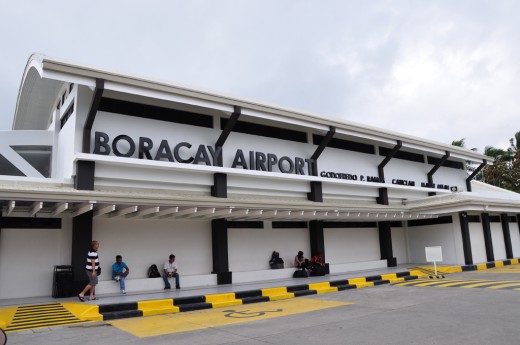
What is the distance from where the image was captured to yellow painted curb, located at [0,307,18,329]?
829 centimetres

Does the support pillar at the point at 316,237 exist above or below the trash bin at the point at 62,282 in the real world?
above

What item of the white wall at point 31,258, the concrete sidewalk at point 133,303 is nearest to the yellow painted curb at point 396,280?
the concrete sidewalk at point 133,303

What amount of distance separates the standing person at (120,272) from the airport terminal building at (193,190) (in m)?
0.30

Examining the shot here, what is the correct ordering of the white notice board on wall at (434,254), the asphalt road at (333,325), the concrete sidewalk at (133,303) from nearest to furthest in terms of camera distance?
1. the asphalt road at (333,325)
2. the concrete sidewalk at (133,303)
3. the white notice board on wall at (434,254)

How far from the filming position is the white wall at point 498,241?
22.2 meters

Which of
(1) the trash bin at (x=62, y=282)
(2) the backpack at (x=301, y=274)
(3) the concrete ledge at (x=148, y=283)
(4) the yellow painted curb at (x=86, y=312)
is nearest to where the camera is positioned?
(4) the yellow painted curb at (x=86, y=312)

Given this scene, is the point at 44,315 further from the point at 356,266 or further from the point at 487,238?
the point at 487,238

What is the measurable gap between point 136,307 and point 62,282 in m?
3.19

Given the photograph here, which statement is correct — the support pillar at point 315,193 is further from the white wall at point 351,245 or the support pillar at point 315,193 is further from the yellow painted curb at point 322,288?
the yellow painted curb at point 322,288

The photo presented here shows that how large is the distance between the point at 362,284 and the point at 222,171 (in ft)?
21.2

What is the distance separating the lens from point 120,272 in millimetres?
12633

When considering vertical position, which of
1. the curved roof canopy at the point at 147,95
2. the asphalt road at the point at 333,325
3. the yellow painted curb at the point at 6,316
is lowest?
the asphalt road at the point at 333,325

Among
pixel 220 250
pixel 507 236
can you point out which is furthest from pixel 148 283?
pixel 507 236

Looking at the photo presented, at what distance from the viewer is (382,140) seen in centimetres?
2050
